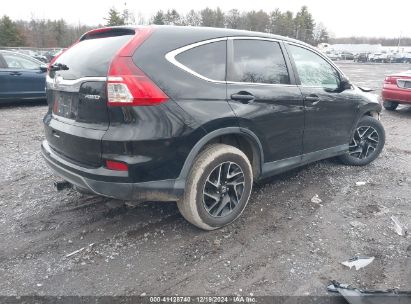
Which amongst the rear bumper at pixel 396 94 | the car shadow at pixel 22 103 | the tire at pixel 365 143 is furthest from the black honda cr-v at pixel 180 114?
the car shadow at pixel 22 103

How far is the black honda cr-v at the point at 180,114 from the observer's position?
8.47 feet

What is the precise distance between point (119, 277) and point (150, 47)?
1.82 meters

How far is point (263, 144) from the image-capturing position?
340cm

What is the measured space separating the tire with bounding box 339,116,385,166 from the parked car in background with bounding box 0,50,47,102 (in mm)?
7540

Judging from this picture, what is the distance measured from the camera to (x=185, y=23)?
68125 mm

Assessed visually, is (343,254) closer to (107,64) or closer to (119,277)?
(119,277)

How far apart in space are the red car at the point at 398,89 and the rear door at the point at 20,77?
960cm

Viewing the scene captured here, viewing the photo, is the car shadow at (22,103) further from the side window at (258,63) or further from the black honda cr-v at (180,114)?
the side window at (258,63)

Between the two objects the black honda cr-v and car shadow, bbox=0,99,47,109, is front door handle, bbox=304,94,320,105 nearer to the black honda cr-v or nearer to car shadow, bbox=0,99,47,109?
the black honda cr-v

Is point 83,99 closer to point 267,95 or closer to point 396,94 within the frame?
point 267,95

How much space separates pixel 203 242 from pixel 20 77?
26.6 ft

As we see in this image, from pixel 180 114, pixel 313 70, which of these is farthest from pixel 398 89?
pixel 180 114

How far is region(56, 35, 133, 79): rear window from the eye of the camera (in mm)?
2670

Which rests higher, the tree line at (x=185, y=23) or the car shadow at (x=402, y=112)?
the tree line at (x=185, y=23)
